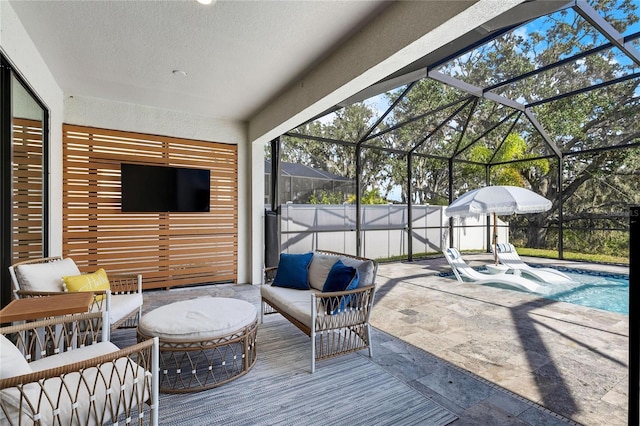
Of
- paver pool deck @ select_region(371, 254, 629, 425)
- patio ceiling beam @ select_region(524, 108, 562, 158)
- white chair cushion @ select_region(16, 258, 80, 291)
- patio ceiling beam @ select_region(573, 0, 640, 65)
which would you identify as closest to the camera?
paver pool deck @ select_region(371, 254, 629, 425)

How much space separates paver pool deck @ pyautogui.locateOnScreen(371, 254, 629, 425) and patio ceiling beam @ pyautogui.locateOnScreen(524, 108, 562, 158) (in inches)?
168

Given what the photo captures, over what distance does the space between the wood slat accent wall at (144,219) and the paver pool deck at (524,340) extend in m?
3.05

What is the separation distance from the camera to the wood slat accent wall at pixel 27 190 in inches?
113

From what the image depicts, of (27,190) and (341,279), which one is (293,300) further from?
(27,190)

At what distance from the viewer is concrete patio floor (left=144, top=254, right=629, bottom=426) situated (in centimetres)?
204

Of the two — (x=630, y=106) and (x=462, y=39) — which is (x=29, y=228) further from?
(x=630, y=106)

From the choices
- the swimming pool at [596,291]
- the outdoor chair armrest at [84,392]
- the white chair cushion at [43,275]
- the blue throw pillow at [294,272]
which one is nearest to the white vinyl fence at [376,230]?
the swimming pool at [596,291]

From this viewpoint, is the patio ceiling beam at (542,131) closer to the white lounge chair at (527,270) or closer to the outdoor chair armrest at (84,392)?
the white lounge chair at (527,270)

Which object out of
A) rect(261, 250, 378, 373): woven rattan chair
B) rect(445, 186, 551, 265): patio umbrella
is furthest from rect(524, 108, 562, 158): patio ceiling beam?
rect(261, 250, 378, 373): woven rattan chair

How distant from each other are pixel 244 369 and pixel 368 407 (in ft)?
3.37

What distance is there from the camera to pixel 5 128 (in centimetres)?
264

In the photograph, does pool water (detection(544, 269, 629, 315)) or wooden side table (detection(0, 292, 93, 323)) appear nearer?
wooden side table (detection(0, 292, 93, 323))

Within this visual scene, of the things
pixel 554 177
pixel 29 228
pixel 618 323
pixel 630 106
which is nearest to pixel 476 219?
pixel 554 177

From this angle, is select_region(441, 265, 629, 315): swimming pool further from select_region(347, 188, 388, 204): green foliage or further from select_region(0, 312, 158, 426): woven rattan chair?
select_region(0, 312, 158, 426): woven rattan chair
